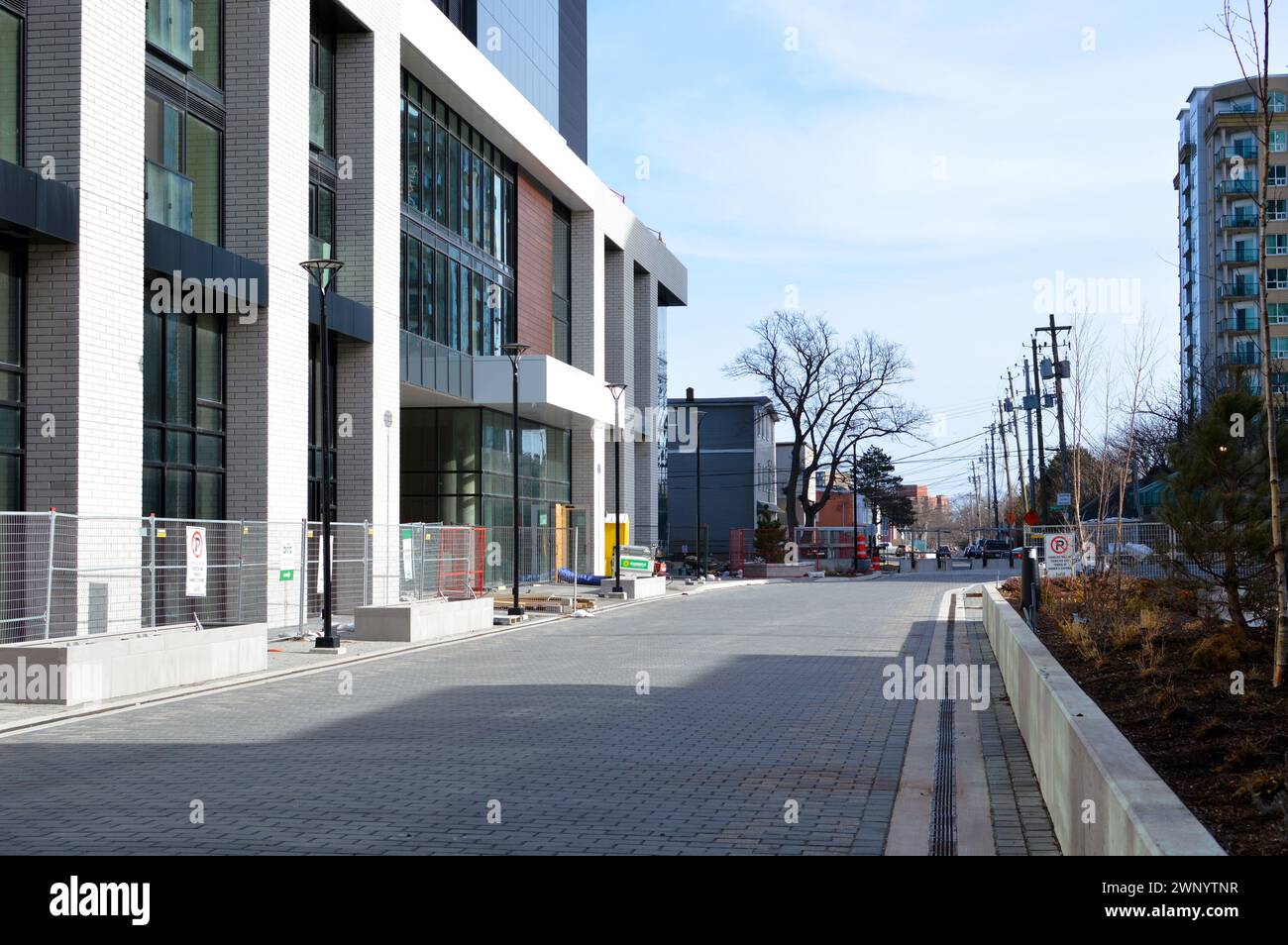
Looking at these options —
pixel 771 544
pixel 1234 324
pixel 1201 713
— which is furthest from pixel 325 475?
pixel 1234 324

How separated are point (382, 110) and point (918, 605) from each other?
17646 millimetres

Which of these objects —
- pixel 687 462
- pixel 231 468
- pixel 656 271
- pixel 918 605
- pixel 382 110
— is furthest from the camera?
pixel 687 462

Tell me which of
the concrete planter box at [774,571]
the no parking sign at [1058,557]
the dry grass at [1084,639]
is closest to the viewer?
the dry grass at [1084,639]

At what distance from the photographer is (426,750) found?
10.7m

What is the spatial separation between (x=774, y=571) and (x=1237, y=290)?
44.5m

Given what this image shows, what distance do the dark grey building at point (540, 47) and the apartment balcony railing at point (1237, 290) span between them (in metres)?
50.1

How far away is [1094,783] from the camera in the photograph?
593cm

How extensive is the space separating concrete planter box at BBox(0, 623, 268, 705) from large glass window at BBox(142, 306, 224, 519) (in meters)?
5.39

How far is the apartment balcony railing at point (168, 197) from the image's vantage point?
21844 mm

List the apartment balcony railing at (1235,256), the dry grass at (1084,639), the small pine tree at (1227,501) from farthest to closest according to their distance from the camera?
the apartment balcony railing at (1235,256), the small pine tree at (1227,501), the dry grass at (1084,639)

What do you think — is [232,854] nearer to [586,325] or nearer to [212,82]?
[212,82]

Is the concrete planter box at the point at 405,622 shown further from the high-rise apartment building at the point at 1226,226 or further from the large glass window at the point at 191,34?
the high-rise apartment building at the point at 1226,226

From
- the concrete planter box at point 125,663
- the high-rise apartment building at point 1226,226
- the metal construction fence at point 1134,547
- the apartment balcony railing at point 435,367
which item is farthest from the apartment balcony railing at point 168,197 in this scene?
the high-rise apartment building at point 1226,226
